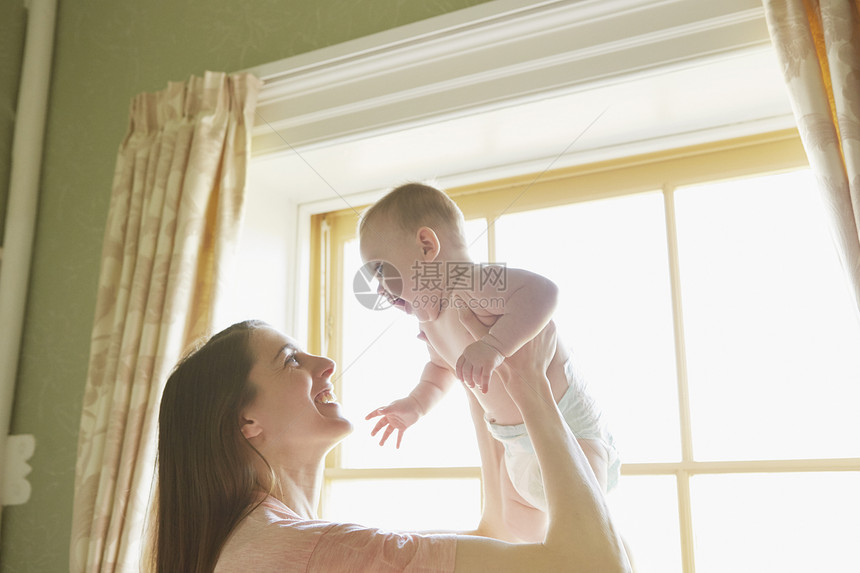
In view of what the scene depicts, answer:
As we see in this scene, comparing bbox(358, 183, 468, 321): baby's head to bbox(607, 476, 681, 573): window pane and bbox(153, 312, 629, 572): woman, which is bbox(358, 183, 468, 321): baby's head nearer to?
bbox(153, 312, 629, 572): woman

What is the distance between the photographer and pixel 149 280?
1950 millimetres

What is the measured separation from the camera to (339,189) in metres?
2.26

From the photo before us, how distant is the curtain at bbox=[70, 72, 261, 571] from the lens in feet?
5.91

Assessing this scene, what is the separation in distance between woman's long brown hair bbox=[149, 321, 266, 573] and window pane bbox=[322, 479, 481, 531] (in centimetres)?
91

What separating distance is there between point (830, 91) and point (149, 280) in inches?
65.0

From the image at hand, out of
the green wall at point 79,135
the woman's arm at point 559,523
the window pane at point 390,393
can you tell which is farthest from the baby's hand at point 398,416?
the green wall at point 79,135

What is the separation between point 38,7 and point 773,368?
8.21 feet

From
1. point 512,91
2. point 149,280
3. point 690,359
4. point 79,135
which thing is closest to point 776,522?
point 690,359

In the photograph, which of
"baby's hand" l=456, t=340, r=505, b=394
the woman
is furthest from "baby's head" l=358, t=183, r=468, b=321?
A: "baby's hand" l=456, t=340, r=505, b=394

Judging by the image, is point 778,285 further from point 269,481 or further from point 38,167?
point 38,167

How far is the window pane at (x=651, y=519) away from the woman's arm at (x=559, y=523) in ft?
2.84

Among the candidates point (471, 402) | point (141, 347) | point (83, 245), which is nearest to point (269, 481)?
point (471, 402)


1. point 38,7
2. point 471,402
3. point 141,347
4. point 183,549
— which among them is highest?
point 38,7

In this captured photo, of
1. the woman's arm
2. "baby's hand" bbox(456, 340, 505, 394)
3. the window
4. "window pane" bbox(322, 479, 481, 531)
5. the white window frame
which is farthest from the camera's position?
"window pane" bbox(322, 479, 481, 531)
